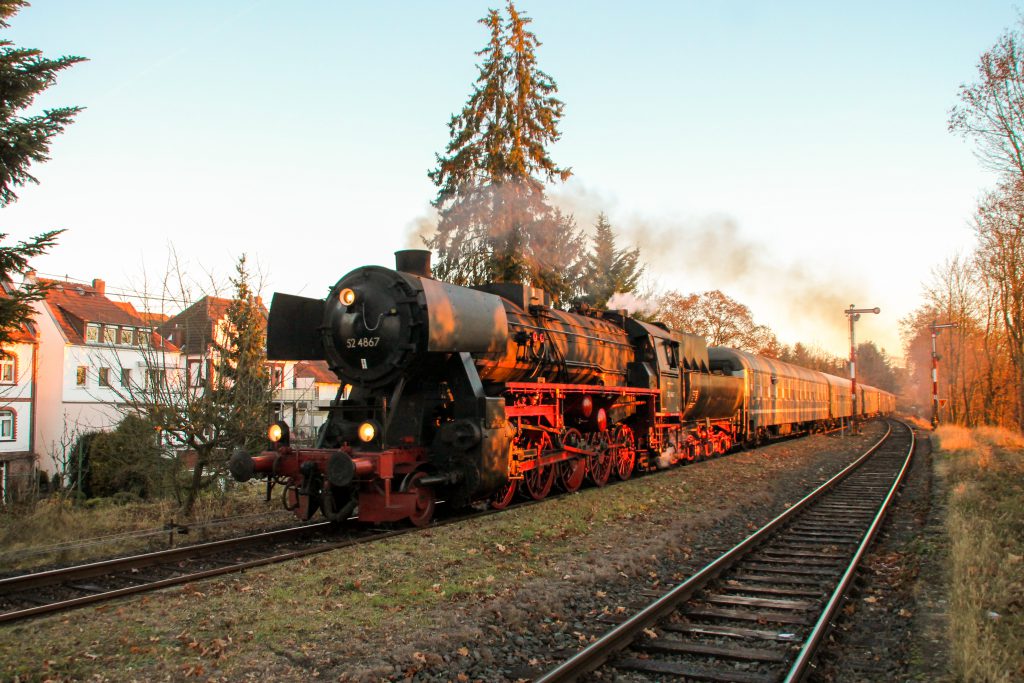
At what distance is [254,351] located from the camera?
43.3 feet

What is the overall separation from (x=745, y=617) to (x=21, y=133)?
998 centimetres

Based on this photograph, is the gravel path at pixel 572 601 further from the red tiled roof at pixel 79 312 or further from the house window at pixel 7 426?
the red tiled roof at pixel 79 312

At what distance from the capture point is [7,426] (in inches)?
1325

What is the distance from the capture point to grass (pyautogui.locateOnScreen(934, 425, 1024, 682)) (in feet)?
17.1

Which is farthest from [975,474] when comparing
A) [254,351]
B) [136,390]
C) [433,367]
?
[136,390]

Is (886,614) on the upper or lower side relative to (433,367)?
lower

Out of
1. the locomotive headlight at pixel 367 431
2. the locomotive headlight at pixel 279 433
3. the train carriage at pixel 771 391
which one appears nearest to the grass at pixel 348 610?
the locomotive headlight at pixel 367 431

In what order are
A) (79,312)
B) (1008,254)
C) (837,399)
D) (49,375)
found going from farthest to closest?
(837,399)
(79,312)
(49,375)
(1008,254)

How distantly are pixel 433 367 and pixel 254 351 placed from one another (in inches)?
169

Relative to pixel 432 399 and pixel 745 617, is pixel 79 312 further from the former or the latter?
pixel 745 617

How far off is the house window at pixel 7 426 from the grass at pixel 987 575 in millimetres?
37125

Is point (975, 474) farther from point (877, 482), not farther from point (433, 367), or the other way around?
point (433, 367)

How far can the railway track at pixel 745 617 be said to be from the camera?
529 cm

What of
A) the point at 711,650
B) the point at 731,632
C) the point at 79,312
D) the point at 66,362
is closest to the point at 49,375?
the point at 66,362
